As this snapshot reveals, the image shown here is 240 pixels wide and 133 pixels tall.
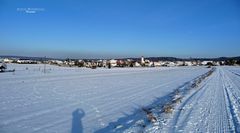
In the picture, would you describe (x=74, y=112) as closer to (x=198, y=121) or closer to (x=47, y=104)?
(x=47, y=104)

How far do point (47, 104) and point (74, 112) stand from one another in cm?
252

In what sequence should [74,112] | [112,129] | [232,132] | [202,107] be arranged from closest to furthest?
1. [232,132]
2. [112,129]
3. [74,112]
4. [202,107]

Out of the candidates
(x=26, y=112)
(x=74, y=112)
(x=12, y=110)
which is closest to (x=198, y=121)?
(x=74, y=112)

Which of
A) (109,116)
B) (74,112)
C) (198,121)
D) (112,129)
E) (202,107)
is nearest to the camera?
(112,129)

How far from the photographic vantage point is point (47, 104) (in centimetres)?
1262

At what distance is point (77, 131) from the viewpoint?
765cm

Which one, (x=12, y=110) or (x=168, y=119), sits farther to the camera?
(x=12, y=110)

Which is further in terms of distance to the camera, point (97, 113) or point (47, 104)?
point (47, 104)

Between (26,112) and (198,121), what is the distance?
683 centimetres

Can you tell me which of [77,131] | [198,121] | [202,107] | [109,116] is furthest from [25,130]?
[202,107]

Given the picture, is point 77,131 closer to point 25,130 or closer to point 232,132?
point 25,130

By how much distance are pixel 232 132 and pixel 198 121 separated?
4.85 feet

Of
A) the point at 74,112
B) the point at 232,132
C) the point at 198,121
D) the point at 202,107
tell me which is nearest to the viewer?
the point at 232,132

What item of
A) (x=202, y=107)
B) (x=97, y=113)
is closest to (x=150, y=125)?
(x=97, y=113)
